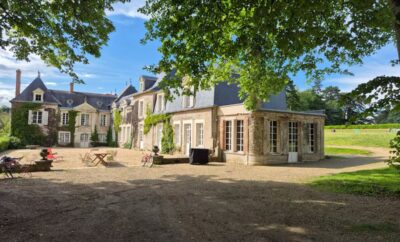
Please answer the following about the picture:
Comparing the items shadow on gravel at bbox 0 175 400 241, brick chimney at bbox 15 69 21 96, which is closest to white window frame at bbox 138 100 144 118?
brick chimney at bbox 15 69 21 96

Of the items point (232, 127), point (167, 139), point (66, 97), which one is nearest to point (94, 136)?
point (66, 97)

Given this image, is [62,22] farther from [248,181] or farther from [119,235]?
[248,181]

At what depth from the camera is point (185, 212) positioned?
6039 mm

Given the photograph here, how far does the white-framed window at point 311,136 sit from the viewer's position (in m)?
18.2

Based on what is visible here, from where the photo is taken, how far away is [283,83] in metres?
12.3

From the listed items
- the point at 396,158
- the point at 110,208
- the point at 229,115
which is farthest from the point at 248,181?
the point at 229,115

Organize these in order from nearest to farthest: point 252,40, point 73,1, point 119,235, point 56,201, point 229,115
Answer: point 119,235 < point 56,201 < point 73,1 < point 252,40 < point 229,115

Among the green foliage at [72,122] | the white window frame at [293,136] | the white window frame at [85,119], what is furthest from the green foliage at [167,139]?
the white window frame at [85,119]

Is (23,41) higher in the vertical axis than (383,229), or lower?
higher

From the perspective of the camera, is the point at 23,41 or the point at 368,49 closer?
the point at 23,41

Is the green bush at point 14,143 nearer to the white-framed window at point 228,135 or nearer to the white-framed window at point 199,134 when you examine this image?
the white-framed window at point 199,134

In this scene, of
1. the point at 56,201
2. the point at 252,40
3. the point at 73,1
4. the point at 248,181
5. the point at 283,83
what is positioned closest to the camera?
the point at 56,201

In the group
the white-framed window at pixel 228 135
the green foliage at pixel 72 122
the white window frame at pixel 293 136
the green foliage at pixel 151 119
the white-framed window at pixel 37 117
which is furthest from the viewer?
the green foliage at pixel 72 122

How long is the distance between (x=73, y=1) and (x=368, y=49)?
1017cm
